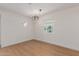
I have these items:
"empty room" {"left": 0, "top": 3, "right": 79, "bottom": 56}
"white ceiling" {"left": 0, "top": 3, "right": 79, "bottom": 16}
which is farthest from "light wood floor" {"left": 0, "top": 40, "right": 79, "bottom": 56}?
"white ceiling" {"left": 0, "top": 3, "right": 79, "bottom": 16}

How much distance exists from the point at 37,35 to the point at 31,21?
0.45 metres

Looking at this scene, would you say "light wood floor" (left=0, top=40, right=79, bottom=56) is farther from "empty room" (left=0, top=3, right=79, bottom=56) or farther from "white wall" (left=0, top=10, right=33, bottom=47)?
"white wall" (left=0, top=10, right=33, bottom=47)

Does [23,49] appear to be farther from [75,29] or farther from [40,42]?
[75,29]

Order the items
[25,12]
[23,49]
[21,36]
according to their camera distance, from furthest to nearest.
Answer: [23,49], [21,36], [25,12]

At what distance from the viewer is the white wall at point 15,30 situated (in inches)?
91.6

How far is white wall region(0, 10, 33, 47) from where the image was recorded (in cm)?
233

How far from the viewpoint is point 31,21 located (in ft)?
7.80

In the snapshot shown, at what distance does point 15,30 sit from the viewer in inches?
97.0

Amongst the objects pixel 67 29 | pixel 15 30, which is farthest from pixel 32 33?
pixel 67 29

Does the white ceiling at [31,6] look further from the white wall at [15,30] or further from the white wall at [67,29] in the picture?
the white wall at [67,29]

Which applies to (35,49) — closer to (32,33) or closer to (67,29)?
(32,33)

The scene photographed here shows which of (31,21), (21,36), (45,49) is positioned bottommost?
(45,49)

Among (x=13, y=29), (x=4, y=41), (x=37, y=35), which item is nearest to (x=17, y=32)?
(x=13, y=29)

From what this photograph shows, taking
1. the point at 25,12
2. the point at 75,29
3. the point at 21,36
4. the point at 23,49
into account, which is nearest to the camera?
the point at 25,12
